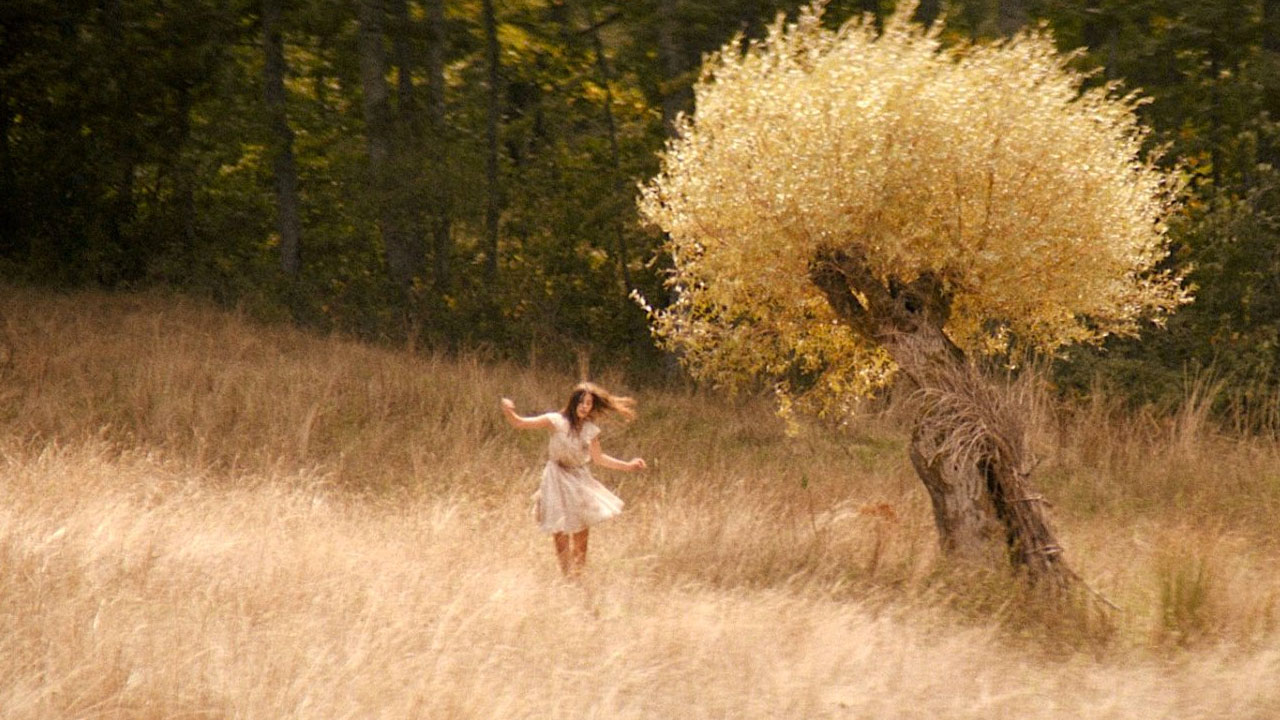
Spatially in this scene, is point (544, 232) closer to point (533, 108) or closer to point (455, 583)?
point (533, 108)

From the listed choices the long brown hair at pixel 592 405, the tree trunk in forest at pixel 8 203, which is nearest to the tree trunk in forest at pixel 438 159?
the tree trunk in forest at pixel 8 203

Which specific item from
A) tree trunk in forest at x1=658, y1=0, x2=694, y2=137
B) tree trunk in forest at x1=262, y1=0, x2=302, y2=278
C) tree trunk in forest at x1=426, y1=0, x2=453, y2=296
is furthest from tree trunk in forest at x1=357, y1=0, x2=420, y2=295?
tree trunk in forest at x1=658, y1=0, x2=694, y2=137

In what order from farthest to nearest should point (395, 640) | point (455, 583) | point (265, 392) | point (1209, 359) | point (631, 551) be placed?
point (1209, 359) < point (265, 392) < point (631, 551) < point (455, 583) < point (395, 640)

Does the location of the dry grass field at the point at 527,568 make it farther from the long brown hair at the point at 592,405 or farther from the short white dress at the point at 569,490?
the long brown hair at the point at 592,405

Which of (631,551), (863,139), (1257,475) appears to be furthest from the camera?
(1257,475)

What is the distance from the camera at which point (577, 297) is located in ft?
66.2

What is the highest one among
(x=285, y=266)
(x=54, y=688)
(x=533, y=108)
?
(x=54, y=688)

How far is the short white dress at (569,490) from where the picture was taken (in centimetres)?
824

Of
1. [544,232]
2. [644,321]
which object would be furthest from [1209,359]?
[544,232]

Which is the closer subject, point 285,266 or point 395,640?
point 395,640

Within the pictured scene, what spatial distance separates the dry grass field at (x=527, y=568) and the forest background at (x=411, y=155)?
4788 millimetres

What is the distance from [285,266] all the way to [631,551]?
1263cm

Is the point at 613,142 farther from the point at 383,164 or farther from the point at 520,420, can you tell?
the point at 520,420

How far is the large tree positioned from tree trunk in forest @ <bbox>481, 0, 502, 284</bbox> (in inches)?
447
